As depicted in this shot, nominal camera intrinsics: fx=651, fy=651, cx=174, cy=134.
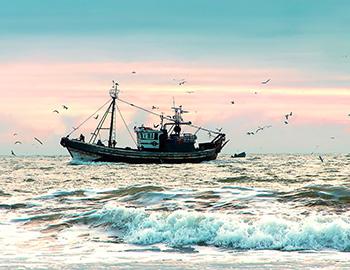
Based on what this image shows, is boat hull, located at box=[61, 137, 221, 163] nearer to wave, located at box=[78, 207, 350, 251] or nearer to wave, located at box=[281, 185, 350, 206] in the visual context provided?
wave, located at box=[281, 185, 350, 206]

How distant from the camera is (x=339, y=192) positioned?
2559cm

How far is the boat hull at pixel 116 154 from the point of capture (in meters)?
88.6

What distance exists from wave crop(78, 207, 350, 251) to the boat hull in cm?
6823

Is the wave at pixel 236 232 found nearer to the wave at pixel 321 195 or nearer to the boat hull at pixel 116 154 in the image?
the wave at pixel 321 195

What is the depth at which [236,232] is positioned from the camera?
17.4 m

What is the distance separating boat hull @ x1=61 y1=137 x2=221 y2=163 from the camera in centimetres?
8862

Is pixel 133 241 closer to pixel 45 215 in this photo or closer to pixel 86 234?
pixel 86 234

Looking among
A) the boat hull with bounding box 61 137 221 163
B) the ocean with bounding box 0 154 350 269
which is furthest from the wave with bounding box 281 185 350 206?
the boat hull with bounding box 61 137 221 163

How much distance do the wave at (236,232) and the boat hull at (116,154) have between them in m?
68.2

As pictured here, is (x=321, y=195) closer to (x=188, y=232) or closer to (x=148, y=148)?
(x=188, y=232)

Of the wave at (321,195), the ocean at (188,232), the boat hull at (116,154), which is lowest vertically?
the ocean at (188,232)

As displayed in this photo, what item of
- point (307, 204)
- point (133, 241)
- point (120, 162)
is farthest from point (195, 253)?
point (120, 162)

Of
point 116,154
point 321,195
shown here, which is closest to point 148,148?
point 116,154

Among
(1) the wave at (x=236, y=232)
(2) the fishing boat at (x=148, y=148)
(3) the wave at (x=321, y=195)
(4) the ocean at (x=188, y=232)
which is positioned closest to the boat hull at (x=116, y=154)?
(2) the fishing boat at (x=148, y=148)
